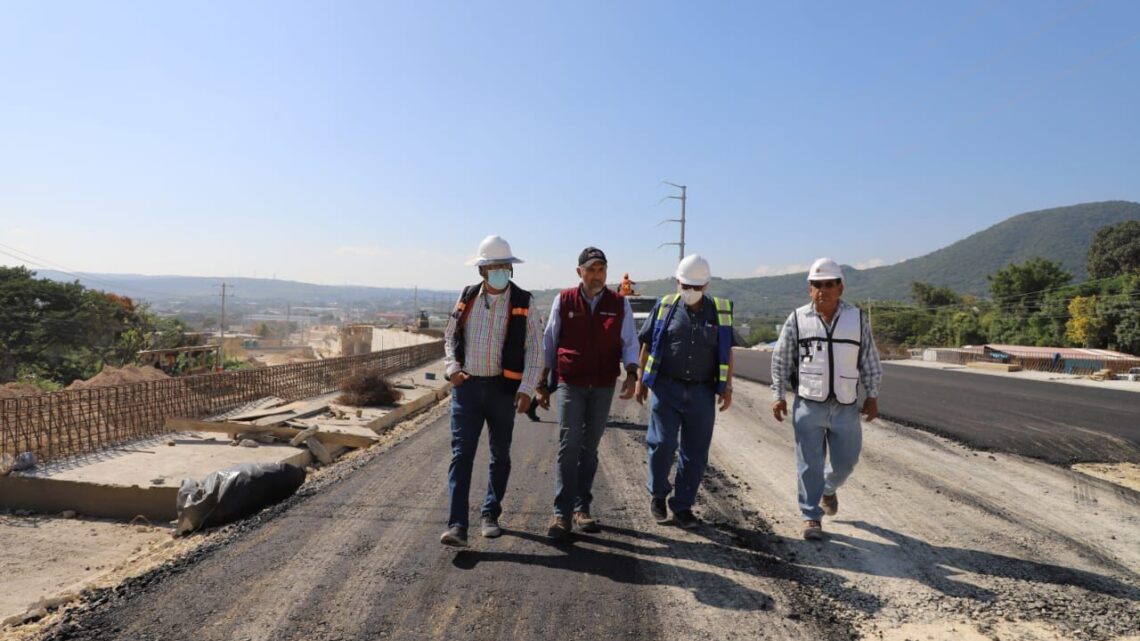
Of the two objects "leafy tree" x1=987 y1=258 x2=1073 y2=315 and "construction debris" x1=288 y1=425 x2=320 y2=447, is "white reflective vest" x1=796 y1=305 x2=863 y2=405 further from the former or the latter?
"leafy tree" x1=987 y1=258 x2=1073 y2=315

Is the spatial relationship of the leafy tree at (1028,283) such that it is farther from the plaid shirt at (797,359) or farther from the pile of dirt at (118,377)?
the plaid shirt at (797,359)

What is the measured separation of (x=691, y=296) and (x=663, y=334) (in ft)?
1.11

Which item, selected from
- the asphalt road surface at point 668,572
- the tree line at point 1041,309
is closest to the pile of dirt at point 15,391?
the asphalt road surface at point 668,572

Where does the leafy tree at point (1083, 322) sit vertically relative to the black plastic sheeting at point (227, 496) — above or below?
above

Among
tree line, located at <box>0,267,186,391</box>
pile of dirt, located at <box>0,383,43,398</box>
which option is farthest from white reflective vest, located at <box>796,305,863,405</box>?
tree line, located at <box>0,267,186,391</box>

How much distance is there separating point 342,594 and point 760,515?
314cm

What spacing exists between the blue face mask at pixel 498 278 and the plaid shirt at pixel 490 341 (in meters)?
0.07

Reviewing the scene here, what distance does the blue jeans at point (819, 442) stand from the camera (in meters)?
→ 4.61

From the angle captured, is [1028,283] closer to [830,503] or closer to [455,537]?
[830,503]

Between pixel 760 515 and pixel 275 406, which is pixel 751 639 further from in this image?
pixel 275 406

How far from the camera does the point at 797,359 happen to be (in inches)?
189

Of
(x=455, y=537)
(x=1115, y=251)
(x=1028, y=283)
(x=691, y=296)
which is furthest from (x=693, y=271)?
(x=1115, y=251)

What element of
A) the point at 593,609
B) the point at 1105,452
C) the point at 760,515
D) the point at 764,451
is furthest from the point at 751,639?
the point at 1105,452

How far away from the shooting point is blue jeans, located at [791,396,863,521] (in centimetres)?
461
